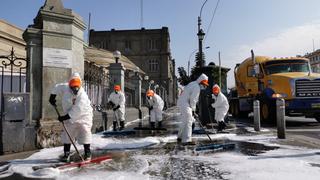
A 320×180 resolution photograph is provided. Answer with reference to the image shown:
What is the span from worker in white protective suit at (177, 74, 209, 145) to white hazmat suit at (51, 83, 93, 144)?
114 inches

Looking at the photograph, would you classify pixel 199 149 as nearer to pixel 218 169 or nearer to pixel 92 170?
pixel 218 169

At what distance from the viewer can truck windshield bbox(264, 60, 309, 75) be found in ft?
55.5

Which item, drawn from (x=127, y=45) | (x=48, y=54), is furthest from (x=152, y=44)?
(x=48, y=54)

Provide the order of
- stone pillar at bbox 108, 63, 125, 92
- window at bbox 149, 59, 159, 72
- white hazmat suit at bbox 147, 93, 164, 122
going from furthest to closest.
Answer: window at bbox 149, 59, 159, 72
stone pillar at bbox 108, 63, 125, 92
white hazmat suit at bbox 147, 93, 164, 122

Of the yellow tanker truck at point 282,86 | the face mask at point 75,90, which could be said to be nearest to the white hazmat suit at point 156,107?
the yellow tanker truck at point 282,86

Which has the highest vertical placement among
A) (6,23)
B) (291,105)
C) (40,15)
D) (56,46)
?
(6,23)

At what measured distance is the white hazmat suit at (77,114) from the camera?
658cm

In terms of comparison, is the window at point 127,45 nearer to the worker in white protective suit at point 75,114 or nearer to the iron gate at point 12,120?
the iron gate at point 12,120

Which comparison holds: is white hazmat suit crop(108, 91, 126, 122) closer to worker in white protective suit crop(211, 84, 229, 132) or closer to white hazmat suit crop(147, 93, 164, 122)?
white hazmat suit crop(147, 93, 164, 122)

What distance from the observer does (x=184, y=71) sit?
172ft

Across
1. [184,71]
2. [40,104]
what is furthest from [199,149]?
[184,71]

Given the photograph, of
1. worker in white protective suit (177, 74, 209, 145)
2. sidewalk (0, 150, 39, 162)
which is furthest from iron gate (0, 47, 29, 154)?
worker in white protective suit (177, 74, 209, 145)

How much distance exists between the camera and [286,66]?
17062 millimetres

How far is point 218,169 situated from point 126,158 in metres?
1.95
